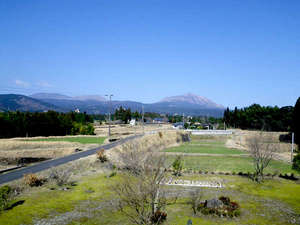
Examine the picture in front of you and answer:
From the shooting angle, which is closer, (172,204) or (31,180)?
(172,204)

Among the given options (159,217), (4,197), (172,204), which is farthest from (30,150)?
(159,217)

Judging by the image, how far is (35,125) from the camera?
61.2 m

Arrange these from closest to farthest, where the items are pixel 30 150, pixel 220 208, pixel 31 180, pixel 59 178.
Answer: pixel 220 208
pixel 31 180
pixel 59 178
pixel 30 150

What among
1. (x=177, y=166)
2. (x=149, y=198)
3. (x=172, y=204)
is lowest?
(x=172, y=204)

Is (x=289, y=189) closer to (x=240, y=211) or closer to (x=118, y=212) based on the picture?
(x=240, y=211)

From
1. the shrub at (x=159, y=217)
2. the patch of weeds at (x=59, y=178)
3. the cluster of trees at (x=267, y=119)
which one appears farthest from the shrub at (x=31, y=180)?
the cluster of trees at (x=267, y=119)

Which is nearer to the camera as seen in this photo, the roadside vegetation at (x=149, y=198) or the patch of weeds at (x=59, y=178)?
the roadside vegetation at (x=149, y=198)

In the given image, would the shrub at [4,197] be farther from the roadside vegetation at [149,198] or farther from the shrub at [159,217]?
the shrub at [159,217]

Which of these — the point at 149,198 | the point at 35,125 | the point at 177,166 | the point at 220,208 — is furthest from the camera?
the point at 35,125

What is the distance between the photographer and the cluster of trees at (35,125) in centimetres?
5638

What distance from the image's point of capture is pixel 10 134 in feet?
188

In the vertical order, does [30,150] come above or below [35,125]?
below

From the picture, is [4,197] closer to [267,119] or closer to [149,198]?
[149,198]

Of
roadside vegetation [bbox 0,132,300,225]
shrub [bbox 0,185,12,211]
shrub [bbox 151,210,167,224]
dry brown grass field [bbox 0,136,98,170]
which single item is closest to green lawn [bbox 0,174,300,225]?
roadside vegetation [bbox 0,132,300,225]
